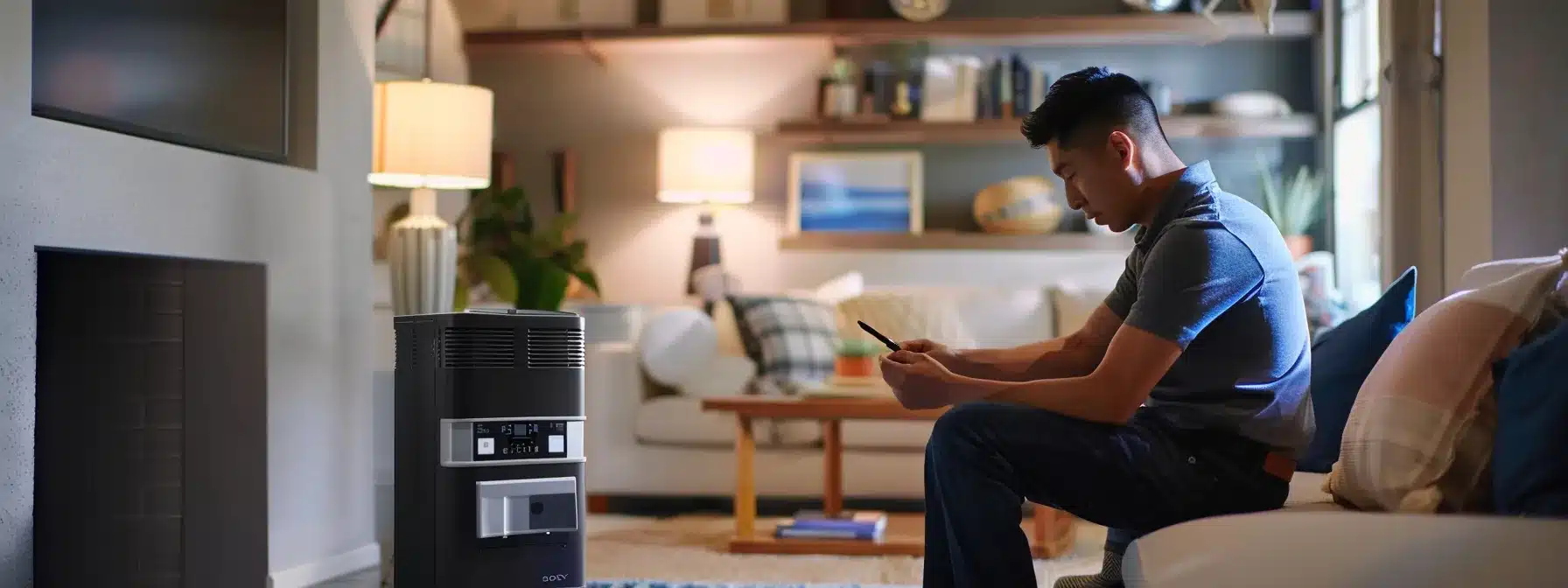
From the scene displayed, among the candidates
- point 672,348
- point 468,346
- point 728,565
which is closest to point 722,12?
point 672,348

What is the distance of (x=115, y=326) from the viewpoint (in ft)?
9.87

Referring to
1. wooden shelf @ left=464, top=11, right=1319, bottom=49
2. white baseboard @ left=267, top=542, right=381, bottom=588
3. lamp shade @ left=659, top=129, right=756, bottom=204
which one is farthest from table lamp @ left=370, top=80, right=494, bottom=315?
wooden shelf @ left=464, top=11, right=1319, bottom=49

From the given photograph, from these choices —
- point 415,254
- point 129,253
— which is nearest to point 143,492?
point 129,253

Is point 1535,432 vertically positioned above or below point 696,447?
above

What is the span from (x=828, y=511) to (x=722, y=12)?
8.53 ft

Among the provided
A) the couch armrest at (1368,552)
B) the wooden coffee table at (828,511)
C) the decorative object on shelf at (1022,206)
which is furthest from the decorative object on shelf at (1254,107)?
the couch armrest at (1368,552)

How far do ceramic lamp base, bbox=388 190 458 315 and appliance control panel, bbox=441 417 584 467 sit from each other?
121 centimetres

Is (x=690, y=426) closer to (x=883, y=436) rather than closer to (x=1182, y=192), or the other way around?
(x=883, y=436)

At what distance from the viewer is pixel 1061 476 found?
195 cm

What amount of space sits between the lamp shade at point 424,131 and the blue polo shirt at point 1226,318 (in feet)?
8.32

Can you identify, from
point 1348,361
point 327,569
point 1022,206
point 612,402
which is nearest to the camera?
point 1348,361

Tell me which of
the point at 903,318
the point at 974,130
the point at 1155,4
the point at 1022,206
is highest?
the point at 1155,4

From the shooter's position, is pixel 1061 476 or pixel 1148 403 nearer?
pixel 1061 476

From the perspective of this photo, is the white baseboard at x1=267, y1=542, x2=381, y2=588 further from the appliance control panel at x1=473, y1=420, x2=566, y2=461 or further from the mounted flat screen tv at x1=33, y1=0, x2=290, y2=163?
Answer: the mounted flat screen tv at x1=33, y1=0, x2=290, y2=163
